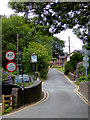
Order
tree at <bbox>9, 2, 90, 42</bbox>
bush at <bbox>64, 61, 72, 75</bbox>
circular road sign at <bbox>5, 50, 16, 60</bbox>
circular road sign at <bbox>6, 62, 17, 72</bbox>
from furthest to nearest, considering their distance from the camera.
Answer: bush at <bbox>64, 61, 72, 75</bbox> < circular road sign at <bbox>5, 50, 16, 60</bbox> < circular road sign at <bbox>6, 62, 17, 72</bbox> < tree at <bbox>9, 2, 90, 42</bbox>

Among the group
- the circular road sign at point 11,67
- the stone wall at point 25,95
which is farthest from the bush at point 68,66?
the circular road sign at point 11,67

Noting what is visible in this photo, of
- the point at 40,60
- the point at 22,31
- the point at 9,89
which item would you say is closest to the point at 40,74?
the point at 40,60

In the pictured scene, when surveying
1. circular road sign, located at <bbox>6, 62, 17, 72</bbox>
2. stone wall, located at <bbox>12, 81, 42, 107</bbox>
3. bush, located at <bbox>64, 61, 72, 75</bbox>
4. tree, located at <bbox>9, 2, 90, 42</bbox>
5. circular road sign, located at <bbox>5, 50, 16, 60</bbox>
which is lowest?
stone wall, located at <bbox>12, 81, 42, 107</bbox>

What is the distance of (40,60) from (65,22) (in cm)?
2387

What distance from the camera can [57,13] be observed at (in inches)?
341

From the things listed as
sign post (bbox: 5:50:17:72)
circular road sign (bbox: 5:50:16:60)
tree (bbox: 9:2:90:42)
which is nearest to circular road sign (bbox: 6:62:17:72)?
sign post (bbox: 5:50:17:72)

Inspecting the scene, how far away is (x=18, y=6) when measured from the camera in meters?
8.65

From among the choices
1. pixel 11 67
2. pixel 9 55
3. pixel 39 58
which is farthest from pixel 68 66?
pixel 11 67

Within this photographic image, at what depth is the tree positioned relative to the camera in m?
8.20

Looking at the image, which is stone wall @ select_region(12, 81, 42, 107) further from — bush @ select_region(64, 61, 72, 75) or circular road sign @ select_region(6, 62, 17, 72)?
bush @ select_region(64, 61, 72, 75)

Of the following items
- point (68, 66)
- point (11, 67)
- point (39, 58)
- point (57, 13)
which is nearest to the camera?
point (57, 13)

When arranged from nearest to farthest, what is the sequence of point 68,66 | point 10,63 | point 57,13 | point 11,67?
point 57,13 → point 10,63 → point 11,67 → point 68,66

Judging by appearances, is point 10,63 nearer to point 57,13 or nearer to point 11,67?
point 11,67

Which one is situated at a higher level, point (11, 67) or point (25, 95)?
point (11, 67)
